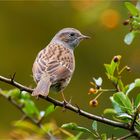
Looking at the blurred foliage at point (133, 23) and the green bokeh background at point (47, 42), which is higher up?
the blurred foliage at point (133, 23)

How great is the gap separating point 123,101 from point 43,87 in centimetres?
102

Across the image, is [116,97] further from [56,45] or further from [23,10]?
[23,10]

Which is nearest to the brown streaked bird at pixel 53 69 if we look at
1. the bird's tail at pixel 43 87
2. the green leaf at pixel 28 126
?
the bird's tail at pixel 43 87

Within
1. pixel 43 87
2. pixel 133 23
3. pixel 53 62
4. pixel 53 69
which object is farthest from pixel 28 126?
pixel 133 23

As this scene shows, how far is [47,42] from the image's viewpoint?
435 inches

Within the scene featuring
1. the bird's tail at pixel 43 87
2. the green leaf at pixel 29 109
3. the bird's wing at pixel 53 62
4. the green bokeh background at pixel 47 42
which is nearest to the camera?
the bird's tail at pixel 43 87

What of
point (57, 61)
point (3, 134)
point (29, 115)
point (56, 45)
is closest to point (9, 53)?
point (3, 134)

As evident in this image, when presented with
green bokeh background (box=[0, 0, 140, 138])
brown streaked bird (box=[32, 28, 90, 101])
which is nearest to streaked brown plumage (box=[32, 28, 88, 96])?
brown streaked bird (box=[32, 28, 90, 101])

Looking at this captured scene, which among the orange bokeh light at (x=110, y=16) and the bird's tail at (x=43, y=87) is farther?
the orange bokeh light at (x=110, y=16)

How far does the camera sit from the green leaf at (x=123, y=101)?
5061 millimetres

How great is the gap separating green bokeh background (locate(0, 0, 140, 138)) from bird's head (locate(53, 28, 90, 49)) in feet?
6.82

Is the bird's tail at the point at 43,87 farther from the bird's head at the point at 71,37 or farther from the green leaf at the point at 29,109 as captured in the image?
the bird's head at the point at 71,37

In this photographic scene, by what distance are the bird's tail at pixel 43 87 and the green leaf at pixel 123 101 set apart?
2.33 ft

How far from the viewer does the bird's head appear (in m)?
8.00
